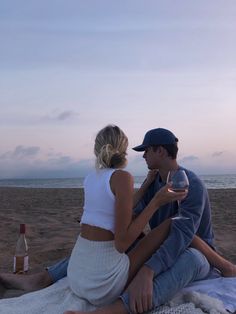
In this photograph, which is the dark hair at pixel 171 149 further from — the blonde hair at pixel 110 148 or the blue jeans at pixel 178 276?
the blue jeans at pixel 178 276

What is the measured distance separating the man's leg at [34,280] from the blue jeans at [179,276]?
125 centimetres

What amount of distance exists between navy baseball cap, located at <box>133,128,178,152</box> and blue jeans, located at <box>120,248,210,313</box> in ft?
3.18

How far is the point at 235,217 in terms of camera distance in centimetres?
1114

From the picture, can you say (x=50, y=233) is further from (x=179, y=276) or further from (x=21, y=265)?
(x=179, y=276)

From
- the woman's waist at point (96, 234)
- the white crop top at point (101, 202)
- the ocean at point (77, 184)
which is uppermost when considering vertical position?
the white crop top at point (101, 202)

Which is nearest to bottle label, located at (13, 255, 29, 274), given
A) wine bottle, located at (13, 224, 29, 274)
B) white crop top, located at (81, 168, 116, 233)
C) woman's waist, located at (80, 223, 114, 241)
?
wine bottle, located at (13, 224, 29, 274)

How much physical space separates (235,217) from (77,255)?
7.92 meters

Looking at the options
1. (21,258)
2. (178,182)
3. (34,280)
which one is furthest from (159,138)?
(21,258)

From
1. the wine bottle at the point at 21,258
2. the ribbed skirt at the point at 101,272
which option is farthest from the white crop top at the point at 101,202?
the wine bottle at the point at 21,258

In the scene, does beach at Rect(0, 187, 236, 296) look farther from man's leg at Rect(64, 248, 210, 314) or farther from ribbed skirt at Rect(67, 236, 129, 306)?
man's leg at Rect(64, 248, 210, 314)

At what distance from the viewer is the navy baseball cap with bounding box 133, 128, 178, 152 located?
4.20 metres

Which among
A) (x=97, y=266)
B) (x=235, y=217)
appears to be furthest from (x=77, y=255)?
(x=235, y=217)

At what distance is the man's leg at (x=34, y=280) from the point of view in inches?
183

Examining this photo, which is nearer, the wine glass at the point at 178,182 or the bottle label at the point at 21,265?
the wine glass at the point at 178,182
